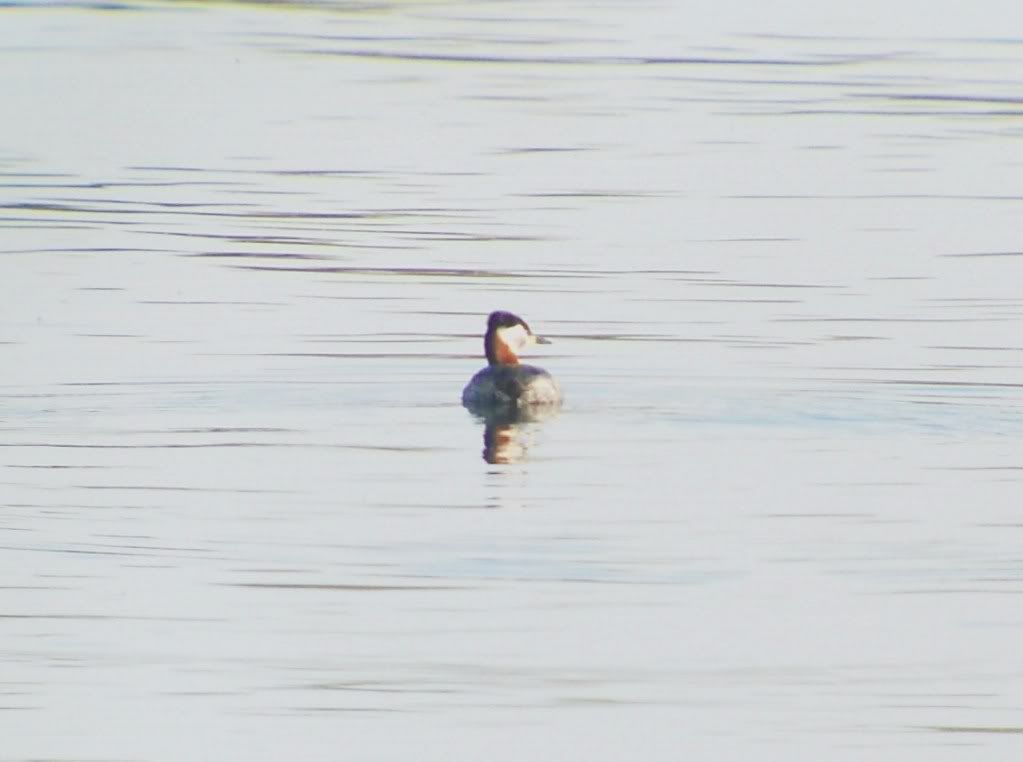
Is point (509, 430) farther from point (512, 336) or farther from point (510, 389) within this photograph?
point (512, 336)

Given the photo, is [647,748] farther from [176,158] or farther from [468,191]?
[176,158]

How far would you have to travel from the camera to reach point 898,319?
754 inches

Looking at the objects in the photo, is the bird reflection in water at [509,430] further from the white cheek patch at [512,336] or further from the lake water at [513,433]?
the white cheek patch at [512,336]

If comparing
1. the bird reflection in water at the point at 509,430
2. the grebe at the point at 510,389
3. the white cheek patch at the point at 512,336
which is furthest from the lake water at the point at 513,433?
the white cheek patch at the point at 512,336

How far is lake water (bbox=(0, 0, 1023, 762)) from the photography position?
980 centimetres

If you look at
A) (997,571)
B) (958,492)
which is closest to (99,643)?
(997,571)

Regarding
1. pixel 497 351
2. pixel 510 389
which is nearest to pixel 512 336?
pixel 497 351

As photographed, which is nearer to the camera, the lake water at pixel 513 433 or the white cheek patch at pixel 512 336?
the lake water at pixel 513 433

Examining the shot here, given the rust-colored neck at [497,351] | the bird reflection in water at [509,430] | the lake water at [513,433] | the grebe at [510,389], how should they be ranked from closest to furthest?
the lake water at [513,433] < the bird reflection in water at [509,430] < the grebe at [510,389] < the rust-colored neck at [497,351]

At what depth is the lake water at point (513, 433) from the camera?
980 cm

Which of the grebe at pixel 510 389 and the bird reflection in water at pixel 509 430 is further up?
the grebe at pixel 510 389

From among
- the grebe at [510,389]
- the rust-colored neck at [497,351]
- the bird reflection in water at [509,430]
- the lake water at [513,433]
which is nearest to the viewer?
the lake water at [513,433]

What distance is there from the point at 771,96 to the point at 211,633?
2531 centimetres

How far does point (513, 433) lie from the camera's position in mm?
15289
